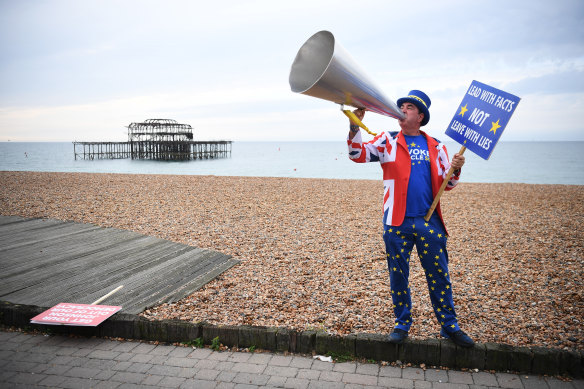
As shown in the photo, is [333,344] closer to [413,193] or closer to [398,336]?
[398,336]

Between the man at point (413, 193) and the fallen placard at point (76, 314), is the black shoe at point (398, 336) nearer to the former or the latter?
the man at point (413, 193)

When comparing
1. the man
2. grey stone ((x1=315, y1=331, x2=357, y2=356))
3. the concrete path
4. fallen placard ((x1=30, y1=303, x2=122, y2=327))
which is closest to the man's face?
the man

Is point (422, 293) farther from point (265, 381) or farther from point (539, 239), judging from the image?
point (539, 239)

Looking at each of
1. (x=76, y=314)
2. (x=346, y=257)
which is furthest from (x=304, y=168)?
(x=76, y=314)

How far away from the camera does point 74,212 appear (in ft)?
30.7

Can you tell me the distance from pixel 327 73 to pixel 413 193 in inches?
49.7

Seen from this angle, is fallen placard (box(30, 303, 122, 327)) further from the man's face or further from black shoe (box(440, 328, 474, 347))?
the man's face

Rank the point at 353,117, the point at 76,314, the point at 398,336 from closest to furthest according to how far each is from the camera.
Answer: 1. the point at 353,117
2. the point at 398,336
3. the point at 76,314

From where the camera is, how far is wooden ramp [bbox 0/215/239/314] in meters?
4.07

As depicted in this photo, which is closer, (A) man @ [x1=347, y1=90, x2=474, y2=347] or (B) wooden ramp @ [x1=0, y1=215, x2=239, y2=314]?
(A) man @ [x1=347, y1=90, x2=474, y2=347]

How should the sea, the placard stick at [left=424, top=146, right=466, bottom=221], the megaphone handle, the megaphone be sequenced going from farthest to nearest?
the sea < the placard stick at [left=424, top=146, right=466, bottom=221] < the megaphone handle < the megaphone

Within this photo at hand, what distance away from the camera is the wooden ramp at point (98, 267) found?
13.4 ft

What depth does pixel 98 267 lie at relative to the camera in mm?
4996

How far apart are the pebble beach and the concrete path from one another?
49 centimetres
